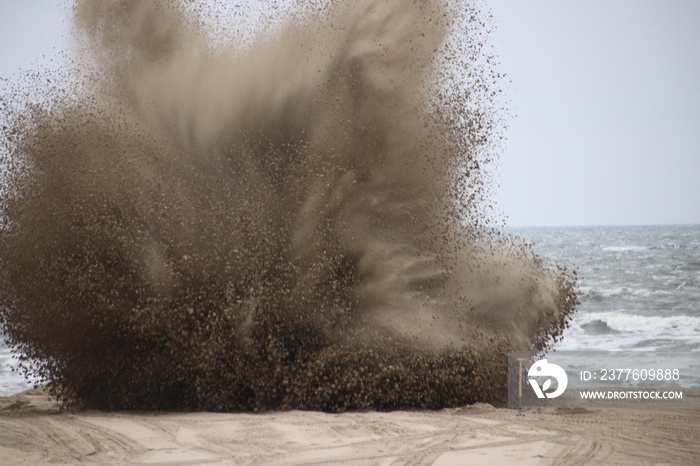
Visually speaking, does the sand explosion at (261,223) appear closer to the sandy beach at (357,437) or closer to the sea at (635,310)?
the sandy beach at (357,437)

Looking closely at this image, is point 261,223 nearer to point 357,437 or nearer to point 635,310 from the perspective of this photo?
point 357,437

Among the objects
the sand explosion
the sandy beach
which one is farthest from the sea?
the sandy beach

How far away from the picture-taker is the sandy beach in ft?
18.8

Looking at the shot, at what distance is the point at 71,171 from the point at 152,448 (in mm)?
3575

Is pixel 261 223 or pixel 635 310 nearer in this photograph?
pixel 261 223

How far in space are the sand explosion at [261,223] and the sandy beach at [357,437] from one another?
53cm

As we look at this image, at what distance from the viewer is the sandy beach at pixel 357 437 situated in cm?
574

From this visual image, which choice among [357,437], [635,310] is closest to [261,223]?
[357,437]

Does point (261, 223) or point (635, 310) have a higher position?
point (261, 223)

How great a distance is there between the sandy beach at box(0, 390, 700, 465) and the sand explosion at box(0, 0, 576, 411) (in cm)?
53

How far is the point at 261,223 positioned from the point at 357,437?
2727 mm

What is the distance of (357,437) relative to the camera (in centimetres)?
644

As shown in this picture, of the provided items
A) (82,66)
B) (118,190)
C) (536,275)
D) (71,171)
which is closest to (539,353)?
(536,275)

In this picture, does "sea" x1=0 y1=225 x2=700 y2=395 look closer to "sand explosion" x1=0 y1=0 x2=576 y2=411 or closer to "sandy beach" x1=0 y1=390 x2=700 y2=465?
"sand explosion" x1=0 y1=0 x2=576 y2=411
